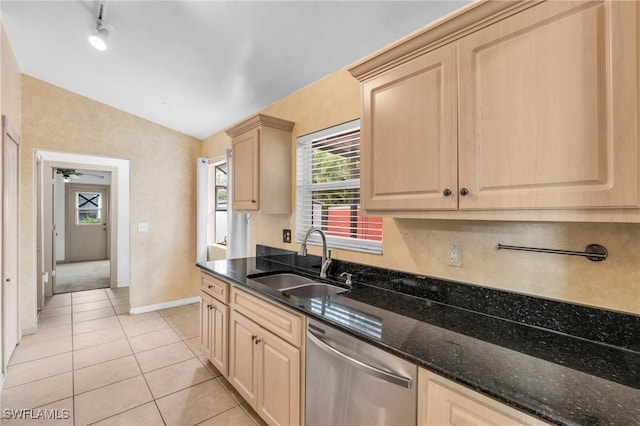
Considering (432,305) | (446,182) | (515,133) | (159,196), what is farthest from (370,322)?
(159,196)

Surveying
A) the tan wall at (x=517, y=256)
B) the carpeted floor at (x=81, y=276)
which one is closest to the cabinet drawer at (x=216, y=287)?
the tan wall at (x=517, y=256)

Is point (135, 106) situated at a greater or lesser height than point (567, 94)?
greater

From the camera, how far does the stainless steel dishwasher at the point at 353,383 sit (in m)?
1.08

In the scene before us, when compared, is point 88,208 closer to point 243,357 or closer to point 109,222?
point 109,222

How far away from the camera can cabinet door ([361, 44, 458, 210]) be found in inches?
49.0

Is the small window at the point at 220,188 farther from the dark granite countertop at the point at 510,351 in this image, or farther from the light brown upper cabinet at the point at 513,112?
the light brown upper cabinet at the point at 513,112

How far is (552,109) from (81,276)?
25.2 ft

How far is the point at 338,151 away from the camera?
2328 mm

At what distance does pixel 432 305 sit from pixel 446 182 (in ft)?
2.30

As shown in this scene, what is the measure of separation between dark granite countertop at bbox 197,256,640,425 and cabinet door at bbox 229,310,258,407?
1.56 ft

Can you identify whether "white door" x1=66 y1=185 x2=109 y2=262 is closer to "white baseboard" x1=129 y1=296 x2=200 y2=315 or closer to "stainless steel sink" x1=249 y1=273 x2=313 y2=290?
"white baseboard" x1=129 y1=296 x2=200 y2=315

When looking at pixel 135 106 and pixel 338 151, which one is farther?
pixel 135 106

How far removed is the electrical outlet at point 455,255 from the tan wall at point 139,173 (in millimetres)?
3859

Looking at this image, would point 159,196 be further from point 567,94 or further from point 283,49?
point 567,94
